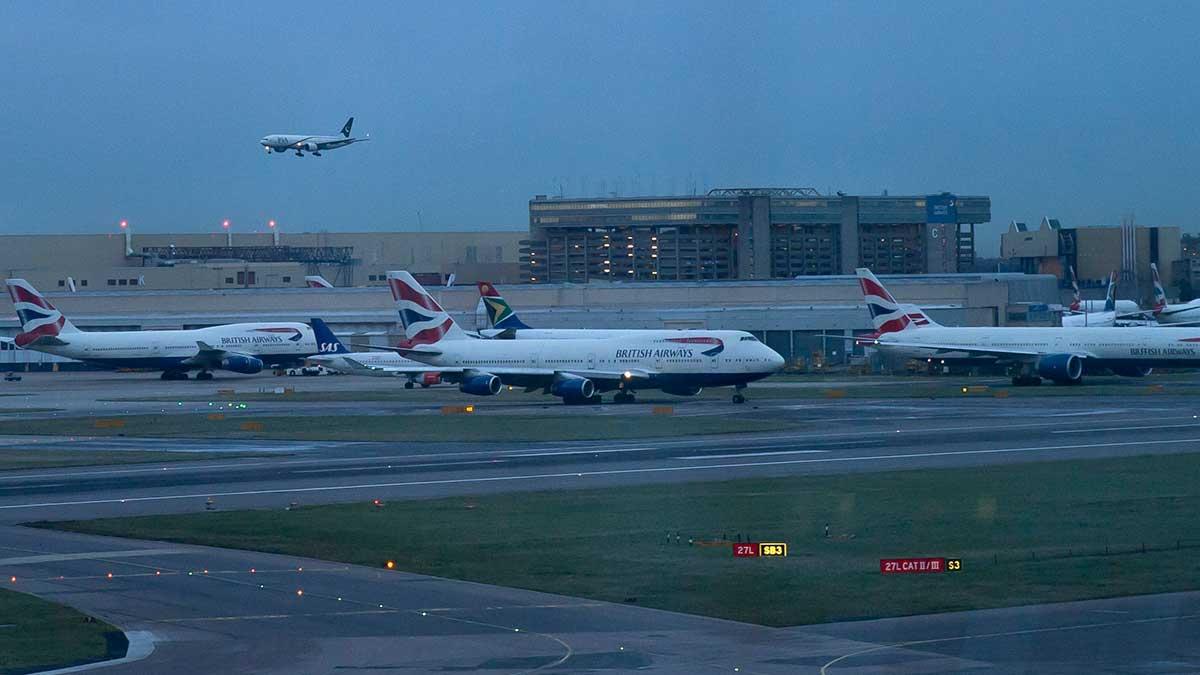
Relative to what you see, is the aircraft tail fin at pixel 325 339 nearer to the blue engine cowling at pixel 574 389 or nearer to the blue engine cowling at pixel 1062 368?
the blue engine cowling at pixel 574 389

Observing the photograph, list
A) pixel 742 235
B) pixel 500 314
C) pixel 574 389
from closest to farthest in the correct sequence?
1. pixel 574 389
2. pixel 500 314
3. pixel 742 235

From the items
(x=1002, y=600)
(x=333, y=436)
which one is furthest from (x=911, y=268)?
(x=1002, y=600)

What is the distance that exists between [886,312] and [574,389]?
29.6 meters

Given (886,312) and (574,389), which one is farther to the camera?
(886,312)

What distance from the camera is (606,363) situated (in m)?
66.9

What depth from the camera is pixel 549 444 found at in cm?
4625

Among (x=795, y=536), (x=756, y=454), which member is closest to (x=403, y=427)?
(x=756, y=454)

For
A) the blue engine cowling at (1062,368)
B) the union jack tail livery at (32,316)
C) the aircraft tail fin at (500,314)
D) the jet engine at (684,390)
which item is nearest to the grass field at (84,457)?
the jet engine at (684,390)

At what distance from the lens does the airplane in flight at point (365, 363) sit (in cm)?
7226

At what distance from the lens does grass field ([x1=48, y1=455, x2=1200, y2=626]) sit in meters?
19.9

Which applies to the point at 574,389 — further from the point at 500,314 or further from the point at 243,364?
the point at 243,364

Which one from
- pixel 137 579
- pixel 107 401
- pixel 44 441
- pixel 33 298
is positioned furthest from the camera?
pixel 33 298

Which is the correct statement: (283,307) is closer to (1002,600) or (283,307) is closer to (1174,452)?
(1174,452)

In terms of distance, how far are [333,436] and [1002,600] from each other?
35.5 metres
